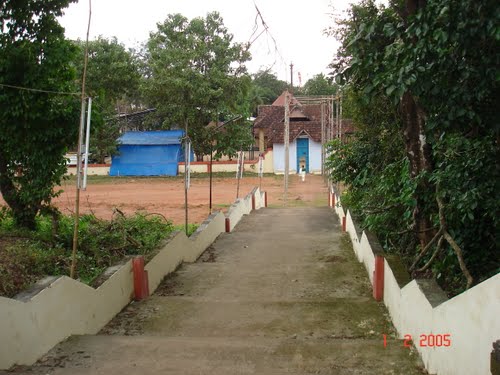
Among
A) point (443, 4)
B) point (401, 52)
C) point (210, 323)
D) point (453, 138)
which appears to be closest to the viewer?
point (443, 4)

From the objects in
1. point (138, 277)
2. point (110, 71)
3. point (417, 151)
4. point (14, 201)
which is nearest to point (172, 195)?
point (110, 71)

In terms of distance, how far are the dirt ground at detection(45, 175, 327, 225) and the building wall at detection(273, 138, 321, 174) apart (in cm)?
232

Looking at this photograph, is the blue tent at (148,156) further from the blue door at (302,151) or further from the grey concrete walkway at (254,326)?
the grey concrete walkway at (254,326)

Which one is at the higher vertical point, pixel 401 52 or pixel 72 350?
pixel 401 52

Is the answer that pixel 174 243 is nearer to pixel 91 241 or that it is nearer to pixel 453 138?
pixel 91 241

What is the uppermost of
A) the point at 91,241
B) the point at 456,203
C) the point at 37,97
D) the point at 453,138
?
the point at 37,97

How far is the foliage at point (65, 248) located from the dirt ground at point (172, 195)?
6.90 meters

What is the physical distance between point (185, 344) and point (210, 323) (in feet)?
3.84

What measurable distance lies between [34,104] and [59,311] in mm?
3650

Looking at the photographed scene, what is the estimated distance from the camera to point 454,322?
3430mm

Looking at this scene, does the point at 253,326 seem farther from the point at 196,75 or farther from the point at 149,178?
the point at 149,178

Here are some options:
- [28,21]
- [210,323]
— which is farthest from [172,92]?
[210,323]

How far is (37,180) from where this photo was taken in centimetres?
743

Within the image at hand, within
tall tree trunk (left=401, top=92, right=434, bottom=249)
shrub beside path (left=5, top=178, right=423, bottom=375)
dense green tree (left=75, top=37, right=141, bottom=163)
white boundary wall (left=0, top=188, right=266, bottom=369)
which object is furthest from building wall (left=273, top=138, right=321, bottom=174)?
tall tree trunk (left=401, top=92, right=434, bottom=249)
